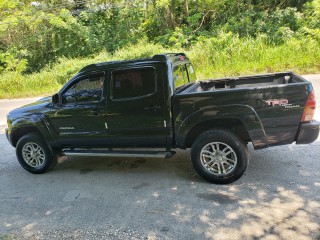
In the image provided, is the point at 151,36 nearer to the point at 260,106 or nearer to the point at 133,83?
the point at 133,83

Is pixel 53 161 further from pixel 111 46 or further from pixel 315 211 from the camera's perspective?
A: pixel 111 46

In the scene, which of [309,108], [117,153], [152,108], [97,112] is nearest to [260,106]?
[309,108]

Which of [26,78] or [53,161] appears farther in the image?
[26,78]

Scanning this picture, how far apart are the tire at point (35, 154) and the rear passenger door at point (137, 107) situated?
4.47 feet

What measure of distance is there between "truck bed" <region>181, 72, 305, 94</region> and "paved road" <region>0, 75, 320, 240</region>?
120 cm

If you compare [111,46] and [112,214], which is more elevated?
[111,46]

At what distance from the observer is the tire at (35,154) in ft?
18.3

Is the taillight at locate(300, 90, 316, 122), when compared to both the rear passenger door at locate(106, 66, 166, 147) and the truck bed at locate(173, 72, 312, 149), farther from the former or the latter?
the rear passenger door at locate(106, 66, 166, 147)

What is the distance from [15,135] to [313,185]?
506 cm

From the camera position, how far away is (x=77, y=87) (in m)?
5.25

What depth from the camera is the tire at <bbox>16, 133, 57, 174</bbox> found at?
18.3 feet

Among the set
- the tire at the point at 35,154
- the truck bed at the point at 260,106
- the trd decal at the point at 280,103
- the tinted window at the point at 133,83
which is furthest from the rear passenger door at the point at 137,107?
the trd decal at the point at 280,103

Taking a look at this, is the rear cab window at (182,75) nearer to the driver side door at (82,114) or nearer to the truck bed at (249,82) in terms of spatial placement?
the truck bed at (249,82)

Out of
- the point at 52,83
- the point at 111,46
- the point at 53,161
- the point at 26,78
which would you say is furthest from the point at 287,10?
the point at 53,161
